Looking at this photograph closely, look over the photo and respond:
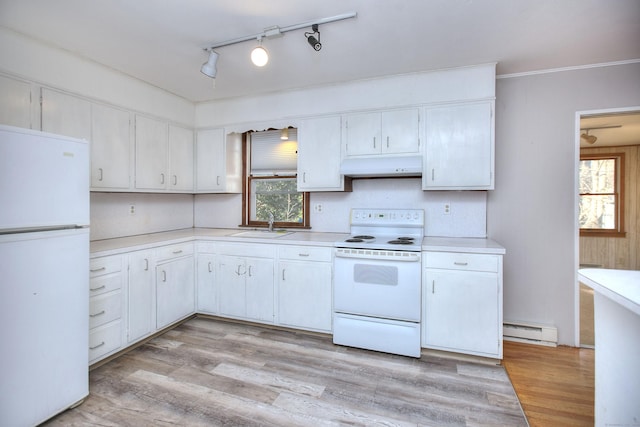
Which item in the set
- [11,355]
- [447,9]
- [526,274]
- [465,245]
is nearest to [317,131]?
[447,9]

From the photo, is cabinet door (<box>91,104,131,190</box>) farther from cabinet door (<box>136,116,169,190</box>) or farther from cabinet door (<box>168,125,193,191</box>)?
cabinet door (<box>168,125,193,191</box>)

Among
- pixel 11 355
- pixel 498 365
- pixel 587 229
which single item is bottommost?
pixel 498 365

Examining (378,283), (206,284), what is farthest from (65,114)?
(378,283)

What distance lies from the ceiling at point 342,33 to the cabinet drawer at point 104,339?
7.44 ft

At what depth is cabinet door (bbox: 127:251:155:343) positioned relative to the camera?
261cm

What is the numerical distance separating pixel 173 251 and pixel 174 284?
34cm

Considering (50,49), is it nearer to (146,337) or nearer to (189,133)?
(189,133)

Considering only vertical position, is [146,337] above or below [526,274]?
below

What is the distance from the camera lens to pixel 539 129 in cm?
289

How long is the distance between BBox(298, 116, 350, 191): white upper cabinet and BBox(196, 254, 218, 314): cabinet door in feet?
4.29

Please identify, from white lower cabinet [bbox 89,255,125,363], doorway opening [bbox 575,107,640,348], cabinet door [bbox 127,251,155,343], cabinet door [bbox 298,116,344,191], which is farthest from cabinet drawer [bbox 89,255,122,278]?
doorway opening [bbox 575,107,640,348]

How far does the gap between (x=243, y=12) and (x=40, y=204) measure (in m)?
1.73

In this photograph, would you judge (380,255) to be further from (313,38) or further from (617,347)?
(313,38)

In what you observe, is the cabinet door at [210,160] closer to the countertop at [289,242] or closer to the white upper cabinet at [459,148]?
the countertop at [289,242]
